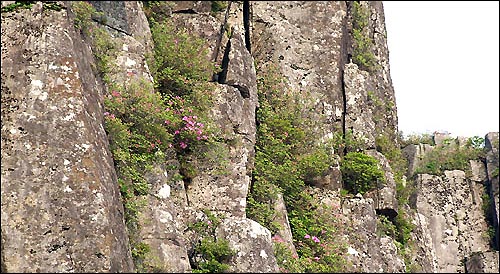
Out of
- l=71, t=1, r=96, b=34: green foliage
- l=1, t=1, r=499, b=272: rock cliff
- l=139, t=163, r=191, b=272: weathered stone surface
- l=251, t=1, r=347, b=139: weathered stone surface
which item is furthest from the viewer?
l=251, t=1, r=347, b=139: weathered stone surface

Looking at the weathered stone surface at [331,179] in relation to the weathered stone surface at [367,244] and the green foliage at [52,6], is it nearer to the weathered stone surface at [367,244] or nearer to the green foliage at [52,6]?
the weathered stone surface at [367,244]

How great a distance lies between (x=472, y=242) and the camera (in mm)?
27781

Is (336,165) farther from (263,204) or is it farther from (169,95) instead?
(169,95)

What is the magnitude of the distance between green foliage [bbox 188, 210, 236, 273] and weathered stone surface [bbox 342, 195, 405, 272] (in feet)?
18.5

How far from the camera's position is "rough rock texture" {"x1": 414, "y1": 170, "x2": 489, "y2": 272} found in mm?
27469

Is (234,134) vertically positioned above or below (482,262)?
above

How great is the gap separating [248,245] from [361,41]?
14176 millimetres

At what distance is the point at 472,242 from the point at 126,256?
20452mm

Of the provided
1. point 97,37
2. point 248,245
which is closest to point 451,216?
point 248,245

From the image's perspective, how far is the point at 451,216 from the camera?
28391 millimetres

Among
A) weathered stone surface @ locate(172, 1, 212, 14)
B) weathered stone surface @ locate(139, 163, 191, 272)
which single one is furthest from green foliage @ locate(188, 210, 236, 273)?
weathered stone surface @ locate(172, 1, 212, 14)

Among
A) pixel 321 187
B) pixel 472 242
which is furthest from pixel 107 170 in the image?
pixel 472 242

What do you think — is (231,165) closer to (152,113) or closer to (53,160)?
(152,113)

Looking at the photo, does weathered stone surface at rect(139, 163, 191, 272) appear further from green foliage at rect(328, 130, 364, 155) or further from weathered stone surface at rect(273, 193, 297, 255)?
green foliage at rect(328, 130, 364, 155)
